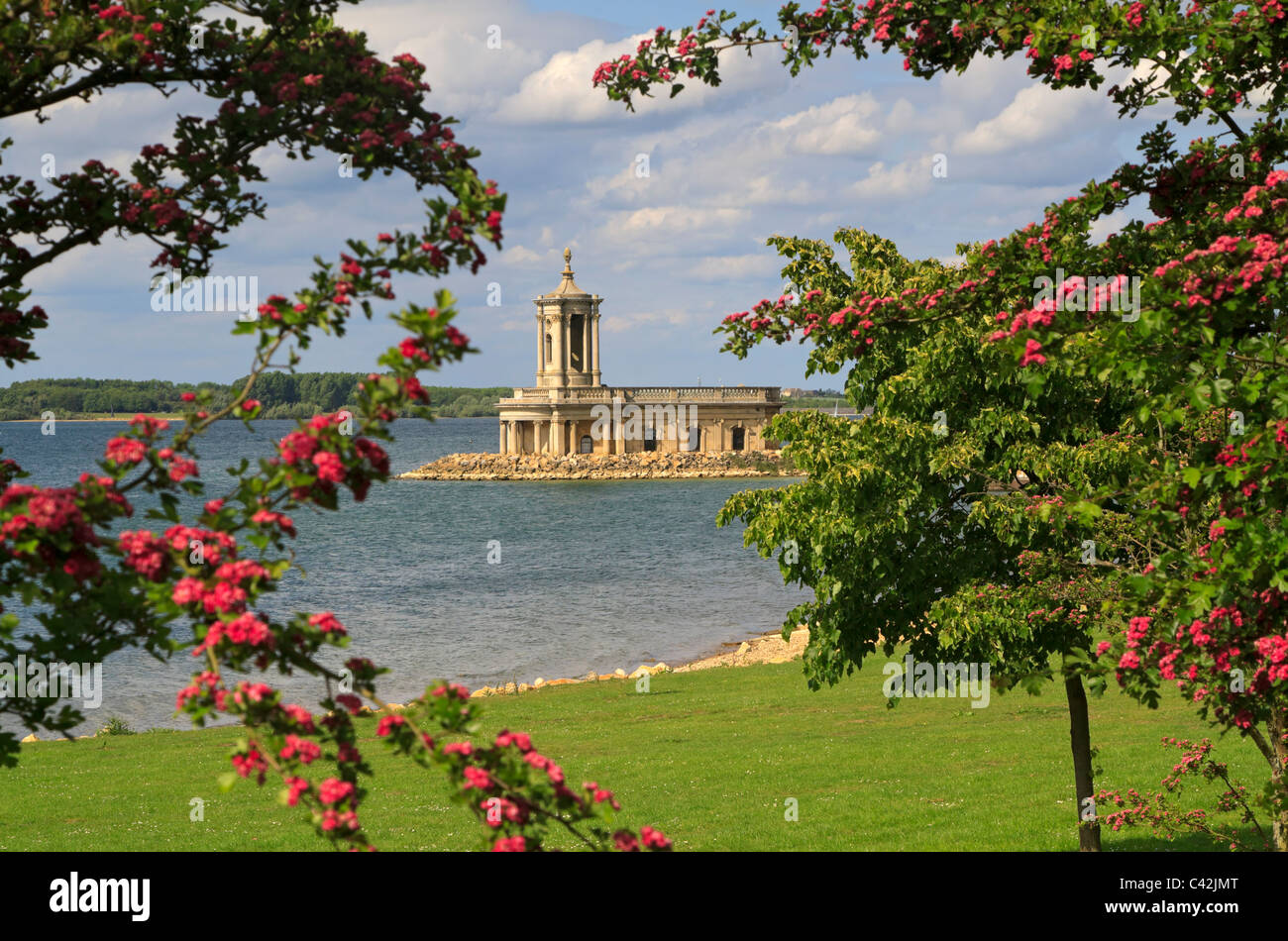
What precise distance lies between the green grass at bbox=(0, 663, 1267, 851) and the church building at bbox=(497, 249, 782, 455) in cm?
10882

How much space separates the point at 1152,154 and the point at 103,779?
2120cm

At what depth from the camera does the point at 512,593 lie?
56594 millimetres

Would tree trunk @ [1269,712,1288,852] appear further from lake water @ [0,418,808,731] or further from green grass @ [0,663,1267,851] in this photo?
lake water @ [0,418,808,731]

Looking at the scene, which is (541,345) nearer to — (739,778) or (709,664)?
(709,664)

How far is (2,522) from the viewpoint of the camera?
4344 millimetres

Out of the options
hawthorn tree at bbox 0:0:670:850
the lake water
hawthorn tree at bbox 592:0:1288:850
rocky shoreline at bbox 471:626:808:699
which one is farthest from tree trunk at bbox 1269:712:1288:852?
rocky shoreline at bbox 471:626:808:699

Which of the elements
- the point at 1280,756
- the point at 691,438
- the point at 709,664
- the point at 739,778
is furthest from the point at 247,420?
the point at 691,438

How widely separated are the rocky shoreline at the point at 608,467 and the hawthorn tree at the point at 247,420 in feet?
403

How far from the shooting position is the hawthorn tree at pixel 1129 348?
5.89m

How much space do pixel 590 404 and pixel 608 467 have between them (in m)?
8.22

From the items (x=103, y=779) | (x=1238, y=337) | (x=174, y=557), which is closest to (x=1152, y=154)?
(x=1238, y=337)

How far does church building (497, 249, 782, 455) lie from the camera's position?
5438 inches
